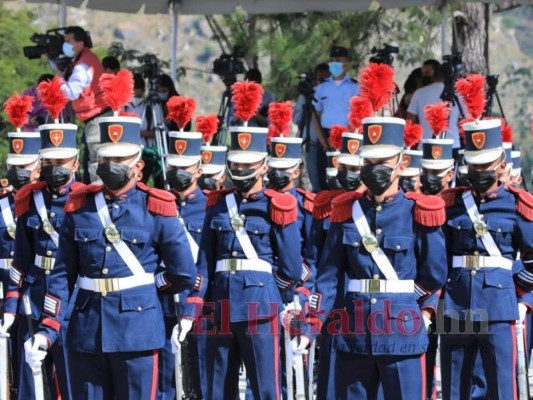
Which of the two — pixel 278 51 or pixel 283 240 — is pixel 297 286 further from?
pixel 278 51

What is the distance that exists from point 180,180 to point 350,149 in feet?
4.58

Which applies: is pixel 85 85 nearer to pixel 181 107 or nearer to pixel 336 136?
pixel 336 136

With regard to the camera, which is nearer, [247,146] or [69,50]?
[247,146]

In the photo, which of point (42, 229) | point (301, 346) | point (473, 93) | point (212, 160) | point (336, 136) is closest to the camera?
point (301, 346)

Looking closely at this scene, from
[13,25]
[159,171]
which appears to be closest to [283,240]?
[159,171]

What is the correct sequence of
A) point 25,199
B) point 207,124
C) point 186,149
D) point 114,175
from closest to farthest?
point 114,175, point 25,199, point 186,149, point 207,124

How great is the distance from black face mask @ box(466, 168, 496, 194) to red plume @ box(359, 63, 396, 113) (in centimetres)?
102

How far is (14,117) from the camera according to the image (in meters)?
11.0

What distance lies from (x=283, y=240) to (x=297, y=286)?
721 mm

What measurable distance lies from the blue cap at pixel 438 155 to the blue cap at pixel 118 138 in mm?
3323

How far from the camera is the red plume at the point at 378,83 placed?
8.46m

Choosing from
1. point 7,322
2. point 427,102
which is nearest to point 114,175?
point 7,322

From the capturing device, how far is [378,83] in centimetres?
847

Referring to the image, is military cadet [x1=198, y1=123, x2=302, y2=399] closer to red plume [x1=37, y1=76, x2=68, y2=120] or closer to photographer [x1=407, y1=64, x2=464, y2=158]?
red plume [x1=37, y1=76, x2=68, y2=120]
